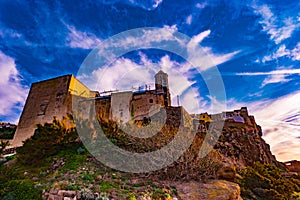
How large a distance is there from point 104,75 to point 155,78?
12197 mm

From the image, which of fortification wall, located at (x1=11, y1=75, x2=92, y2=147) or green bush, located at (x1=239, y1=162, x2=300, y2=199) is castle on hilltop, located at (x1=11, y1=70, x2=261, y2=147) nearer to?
fortification wall, located at (x1=11, y1=75, x2=92, y2=147)

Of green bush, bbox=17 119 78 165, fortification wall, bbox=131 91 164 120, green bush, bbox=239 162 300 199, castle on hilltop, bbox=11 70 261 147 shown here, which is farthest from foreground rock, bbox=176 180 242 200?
fortification wall, bbox=131 91 164 120

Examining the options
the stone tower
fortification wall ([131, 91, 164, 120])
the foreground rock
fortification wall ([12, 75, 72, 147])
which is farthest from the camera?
the stone tower

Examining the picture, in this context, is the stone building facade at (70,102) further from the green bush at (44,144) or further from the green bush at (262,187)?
the green bush at (262,187)

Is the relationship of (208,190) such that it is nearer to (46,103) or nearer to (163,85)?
(46,103)

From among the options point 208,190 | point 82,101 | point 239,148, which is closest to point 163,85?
point 82,101

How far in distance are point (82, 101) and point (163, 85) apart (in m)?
8.07

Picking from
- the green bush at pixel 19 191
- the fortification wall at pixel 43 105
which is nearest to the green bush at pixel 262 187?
the green bush at pixel 19 191

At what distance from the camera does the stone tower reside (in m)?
23.4

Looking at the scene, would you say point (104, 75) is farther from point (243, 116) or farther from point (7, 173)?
point (243, 116)

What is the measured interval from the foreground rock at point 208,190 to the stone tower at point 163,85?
49.0 ft

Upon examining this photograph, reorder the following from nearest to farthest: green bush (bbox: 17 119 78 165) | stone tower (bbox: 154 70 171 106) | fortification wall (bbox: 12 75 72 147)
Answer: green bush (bbox: 17 119 78 165)
fortification wall (bbox: 12 75 72 147)
stone tower (bbox: 154 70 171 106)

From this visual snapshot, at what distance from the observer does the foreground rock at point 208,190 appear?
24.2 ft

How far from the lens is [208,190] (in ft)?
25.5
